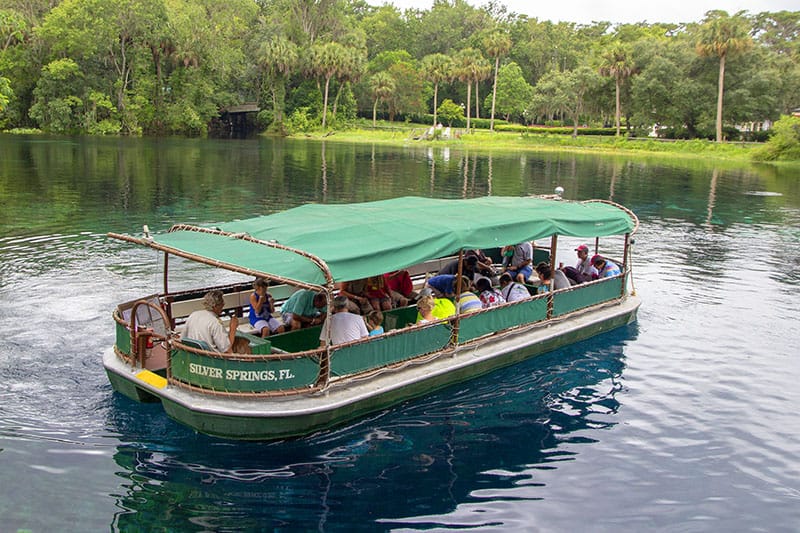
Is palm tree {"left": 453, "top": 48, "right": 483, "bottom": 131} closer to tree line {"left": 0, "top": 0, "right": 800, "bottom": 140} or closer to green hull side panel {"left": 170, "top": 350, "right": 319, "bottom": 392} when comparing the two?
tree line {"left": 0, "top": 0, "right": 800, "bottom": 140}

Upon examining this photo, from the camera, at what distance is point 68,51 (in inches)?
3472

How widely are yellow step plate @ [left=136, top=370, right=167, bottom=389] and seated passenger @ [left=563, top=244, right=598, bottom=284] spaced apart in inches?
391

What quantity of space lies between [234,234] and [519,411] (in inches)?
229

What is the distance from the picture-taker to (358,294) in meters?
13.9

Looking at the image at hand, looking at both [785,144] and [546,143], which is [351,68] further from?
[785,144]

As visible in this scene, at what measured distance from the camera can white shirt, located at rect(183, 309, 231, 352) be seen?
11.1 metres

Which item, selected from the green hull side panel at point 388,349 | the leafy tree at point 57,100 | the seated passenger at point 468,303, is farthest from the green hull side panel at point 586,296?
the leafy tree at point 57,100

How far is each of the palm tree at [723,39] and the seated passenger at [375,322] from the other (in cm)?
8077

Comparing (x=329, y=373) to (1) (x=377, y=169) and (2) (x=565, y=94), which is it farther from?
(2) (x=565, y=94)

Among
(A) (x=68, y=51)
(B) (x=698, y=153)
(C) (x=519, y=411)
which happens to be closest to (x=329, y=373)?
(C) (x=519, y=411)

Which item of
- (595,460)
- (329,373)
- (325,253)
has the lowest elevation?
(595,460)

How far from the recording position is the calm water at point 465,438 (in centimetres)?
922

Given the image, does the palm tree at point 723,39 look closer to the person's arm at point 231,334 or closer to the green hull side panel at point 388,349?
the green hull side panel at point 388,349

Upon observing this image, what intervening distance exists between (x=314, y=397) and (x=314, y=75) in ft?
324
